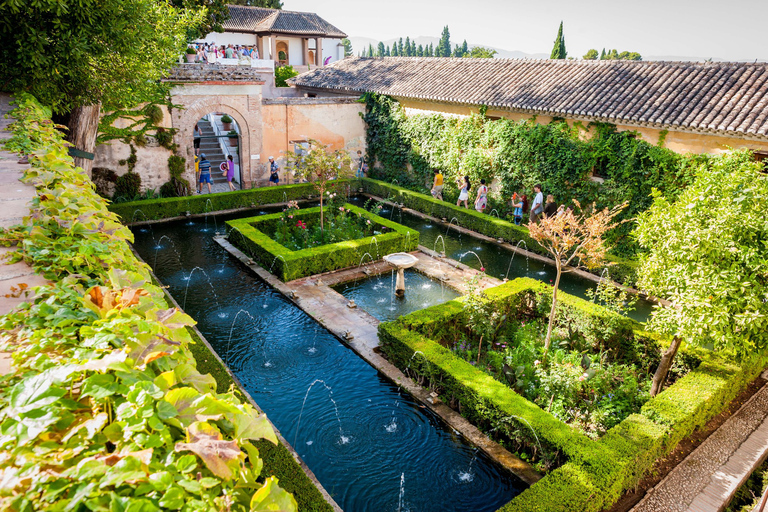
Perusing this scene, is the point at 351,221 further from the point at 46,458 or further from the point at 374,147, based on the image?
the point at 46,458

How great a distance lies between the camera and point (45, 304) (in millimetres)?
2627

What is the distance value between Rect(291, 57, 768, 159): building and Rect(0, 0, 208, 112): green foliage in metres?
9.76

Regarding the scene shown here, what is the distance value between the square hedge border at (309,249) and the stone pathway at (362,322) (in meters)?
0.19

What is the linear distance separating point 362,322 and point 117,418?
311 inches

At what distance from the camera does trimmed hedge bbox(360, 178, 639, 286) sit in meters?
11.9

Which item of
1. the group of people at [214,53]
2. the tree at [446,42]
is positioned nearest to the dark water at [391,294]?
the group of people at [214,53]

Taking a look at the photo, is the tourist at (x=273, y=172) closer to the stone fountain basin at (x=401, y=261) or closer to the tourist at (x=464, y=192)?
the tourist at (x=464, y=192)

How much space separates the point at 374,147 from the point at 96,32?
1343cm

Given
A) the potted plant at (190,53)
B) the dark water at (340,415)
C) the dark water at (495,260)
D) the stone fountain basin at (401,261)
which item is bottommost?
the dark water at (340,415)

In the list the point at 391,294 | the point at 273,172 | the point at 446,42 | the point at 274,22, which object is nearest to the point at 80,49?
the point at 391,294

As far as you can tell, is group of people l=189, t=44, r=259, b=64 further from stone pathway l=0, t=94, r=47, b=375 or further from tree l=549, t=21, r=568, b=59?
tree l=549, t=21, r=568, b=59

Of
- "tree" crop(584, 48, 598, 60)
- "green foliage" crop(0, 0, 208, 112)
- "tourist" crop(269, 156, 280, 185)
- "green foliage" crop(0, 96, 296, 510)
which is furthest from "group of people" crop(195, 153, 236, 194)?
"tree" crop(584, 48, 598, 60)

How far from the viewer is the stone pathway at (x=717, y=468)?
5629mm

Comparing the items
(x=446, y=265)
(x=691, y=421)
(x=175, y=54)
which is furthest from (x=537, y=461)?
(x=175, y=54)
